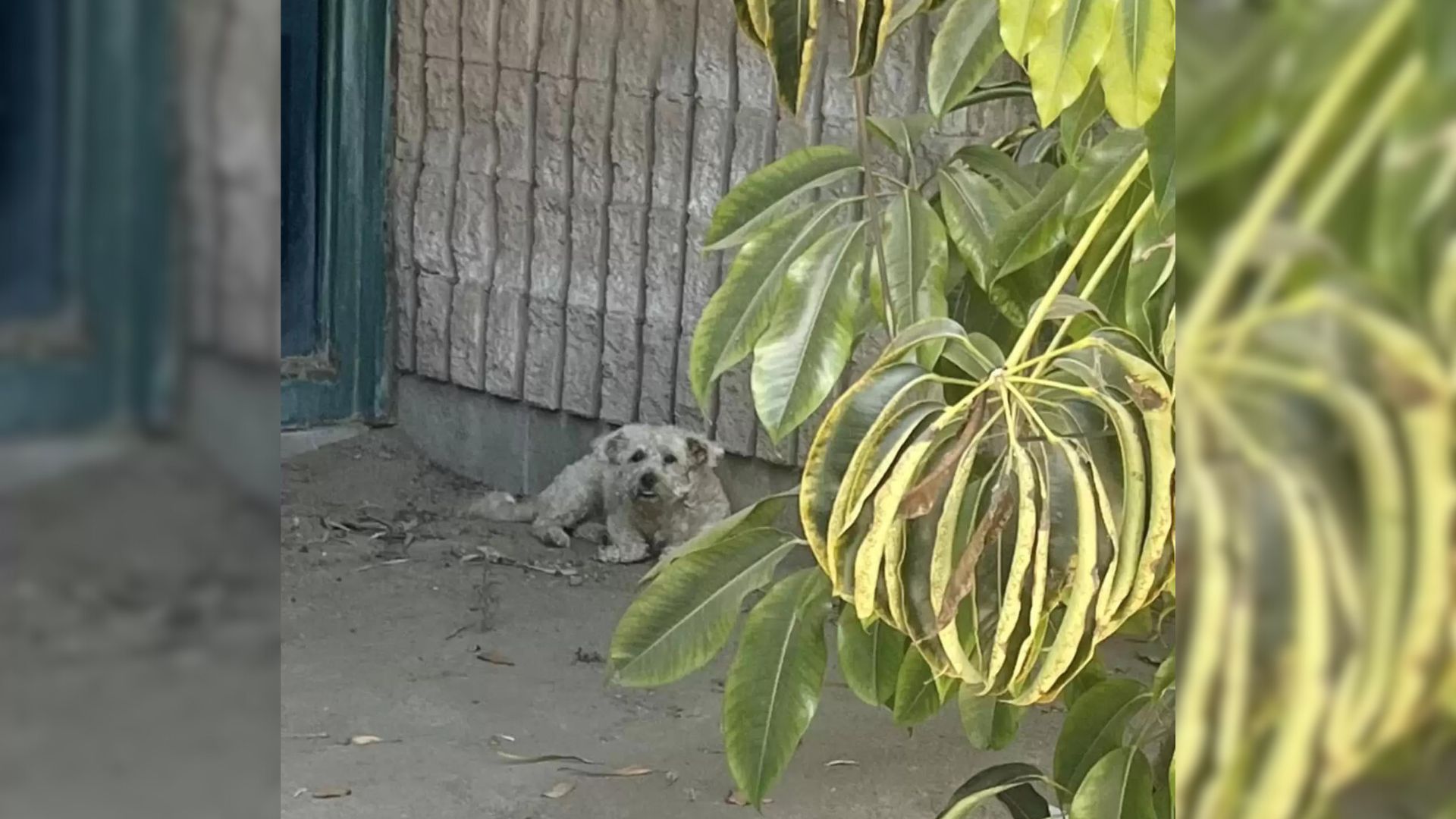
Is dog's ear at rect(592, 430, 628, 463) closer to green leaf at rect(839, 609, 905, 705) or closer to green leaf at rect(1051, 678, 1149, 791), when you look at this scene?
green leaf at rect(839, 609, 905, 705)

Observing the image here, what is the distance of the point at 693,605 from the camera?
4.35 feet

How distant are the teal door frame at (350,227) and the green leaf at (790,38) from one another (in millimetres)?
3111

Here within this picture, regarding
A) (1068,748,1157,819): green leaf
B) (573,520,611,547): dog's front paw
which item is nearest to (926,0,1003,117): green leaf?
(1068,748,1157,819): green leaf

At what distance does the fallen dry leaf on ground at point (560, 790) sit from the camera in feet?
8.07

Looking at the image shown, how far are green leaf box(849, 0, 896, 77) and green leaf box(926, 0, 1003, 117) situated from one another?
5.8 inches

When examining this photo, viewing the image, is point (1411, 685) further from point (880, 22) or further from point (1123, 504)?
point (880, 22)

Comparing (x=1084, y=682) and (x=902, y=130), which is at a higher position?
(x=902, y=130)

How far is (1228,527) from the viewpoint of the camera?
295 millimetres

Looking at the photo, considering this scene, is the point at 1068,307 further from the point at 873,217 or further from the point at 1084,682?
the point at 1084,682

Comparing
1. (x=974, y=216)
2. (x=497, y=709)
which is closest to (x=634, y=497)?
(x=497, y=709)

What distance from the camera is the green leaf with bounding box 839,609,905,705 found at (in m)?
1.30

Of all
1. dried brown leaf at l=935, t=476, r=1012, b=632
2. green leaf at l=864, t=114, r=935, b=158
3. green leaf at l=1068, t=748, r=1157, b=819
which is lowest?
green leaf at l=1068, t=748, r=1157, b=819

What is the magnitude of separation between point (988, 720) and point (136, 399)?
1.18 m

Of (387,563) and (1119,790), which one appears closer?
(1119,790)
